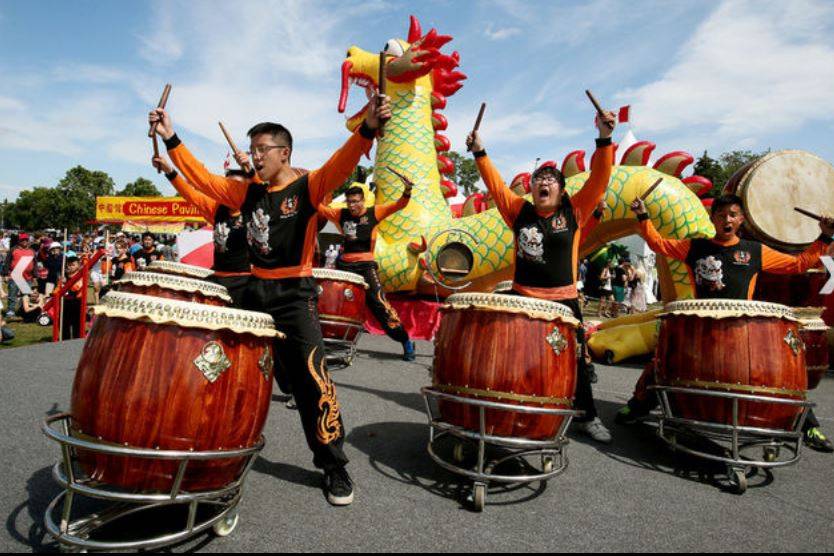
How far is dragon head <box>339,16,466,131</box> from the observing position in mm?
7219

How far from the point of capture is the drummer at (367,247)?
5.54 meters

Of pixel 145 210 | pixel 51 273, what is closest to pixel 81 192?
pixel 145 210

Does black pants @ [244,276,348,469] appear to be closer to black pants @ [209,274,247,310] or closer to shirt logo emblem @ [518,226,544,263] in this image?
shirt logo emblem @ [518,226,544,263]

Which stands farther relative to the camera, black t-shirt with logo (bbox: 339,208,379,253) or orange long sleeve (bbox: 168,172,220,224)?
black t-shirt with logo (bbox: 339,208,379,253)

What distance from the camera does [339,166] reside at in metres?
2.40

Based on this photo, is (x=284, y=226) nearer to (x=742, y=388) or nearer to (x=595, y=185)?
(x=595, y=185)

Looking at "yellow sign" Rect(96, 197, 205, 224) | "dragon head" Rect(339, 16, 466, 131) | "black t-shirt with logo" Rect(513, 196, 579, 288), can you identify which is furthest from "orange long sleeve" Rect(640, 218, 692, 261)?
"yellow sign" Rect(96, 197, 205, 224)

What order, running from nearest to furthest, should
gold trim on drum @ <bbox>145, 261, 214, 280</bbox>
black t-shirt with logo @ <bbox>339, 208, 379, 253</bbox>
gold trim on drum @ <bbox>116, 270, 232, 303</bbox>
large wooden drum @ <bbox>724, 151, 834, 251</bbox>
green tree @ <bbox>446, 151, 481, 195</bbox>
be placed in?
gold trim on drum @ <bbox>116, 270, 232, 303</bbox> → gold trim on drum @ <bbox>145, 261, 214, 280</bbox> → large wooden drum @ <bbox>724, 151, 834, 251</bbox> → black t-shirt with logo @ <bbox>339, 208, 379, 253</bbox> → green tree @ <bbox>446, 151, 481, 195</bbox>

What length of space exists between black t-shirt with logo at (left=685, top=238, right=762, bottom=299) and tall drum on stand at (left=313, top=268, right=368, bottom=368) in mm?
2849

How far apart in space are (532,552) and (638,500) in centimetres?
81

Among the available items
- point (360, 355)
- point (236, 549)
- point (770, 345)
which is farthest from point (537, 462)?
point (360, 355)

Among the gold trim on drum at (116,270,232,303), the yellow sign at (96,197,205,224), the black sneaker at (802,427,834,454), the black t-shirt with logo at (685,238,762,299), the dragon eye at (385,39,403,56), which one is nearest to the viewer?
the gold trim on drum at (116,270,232,303)

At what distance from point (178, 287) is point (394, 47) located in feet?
19.4

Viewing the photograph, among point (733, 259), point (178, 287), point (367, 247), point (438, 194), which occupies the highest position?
point (438, 194)
